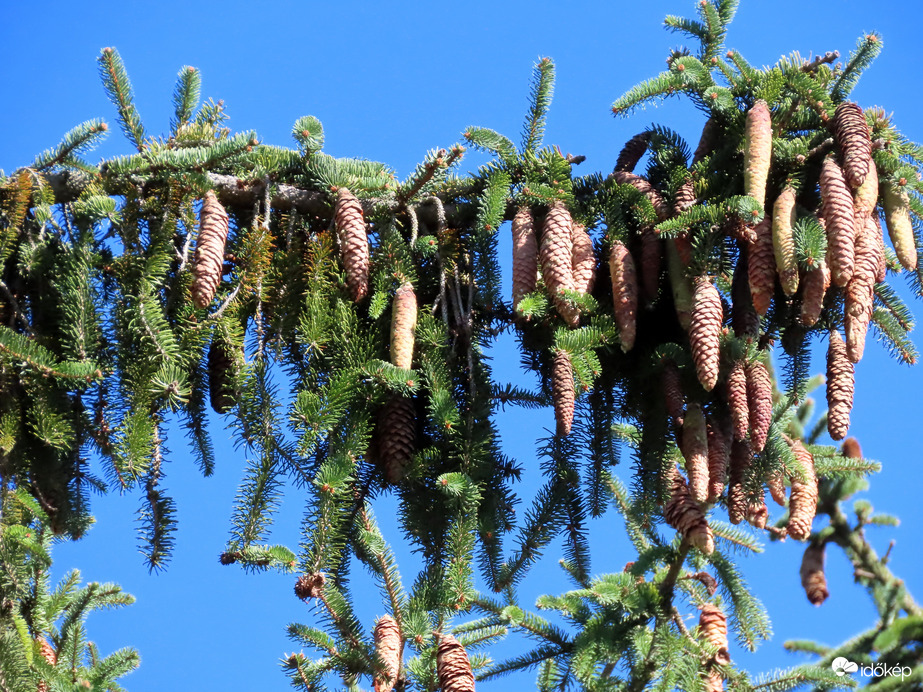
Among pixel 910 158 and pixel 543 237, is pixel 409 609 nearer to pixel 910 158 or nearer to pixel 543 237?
pixel 543 237

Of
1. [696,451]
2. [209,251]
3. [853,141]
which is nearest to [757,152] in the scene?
[853,141]

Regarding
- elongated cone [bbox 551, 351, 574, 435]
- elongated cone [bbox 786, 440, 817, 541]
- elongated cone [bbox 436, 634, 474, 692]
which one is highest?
elongated cone [bbox 551, 351, 574, 435]

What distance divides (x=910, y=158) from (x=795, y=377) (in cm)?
91

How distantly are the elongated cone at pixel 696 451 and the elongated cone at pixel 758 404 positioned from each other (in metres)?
0.16

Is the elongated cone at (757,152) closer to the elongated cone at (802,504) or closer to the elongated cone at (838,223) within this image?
the elongated cone at (838,223)

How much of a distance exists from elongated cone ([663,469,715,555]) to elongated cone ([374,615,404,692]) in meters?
0.98

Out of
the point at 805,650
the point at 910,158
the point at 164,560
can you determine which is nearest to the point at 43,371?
the point at 164,560

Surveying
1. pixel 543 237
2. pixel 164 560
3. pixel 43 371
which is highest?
pixel 543 237

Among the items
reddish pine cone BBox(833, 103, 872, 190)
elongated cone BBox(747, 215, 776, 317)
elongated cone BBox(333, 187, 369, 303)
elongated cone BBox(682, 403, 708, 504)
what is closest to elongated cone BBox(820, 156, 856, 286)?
reddish pine cone BBox(833, 103, 872, 190)

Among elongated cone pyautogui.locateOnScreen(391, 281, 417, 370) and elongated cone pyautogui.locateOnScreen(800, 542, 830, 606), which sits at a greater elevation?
elongated cone pyautogui.locateOnScreen(391, 281, 417, 370)

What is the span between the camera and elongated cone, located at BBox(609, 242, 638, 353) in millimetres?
3457

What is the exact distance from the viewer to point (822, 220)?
3463 millimetres

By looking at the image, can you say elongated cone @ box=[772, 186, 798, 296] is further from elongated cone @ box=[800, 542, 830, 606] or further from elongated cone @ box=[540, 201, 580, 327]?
elongated cone @ box=[800, 542, 830, 606]

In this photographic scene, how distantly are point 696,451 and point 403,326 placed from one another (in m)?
1.04
